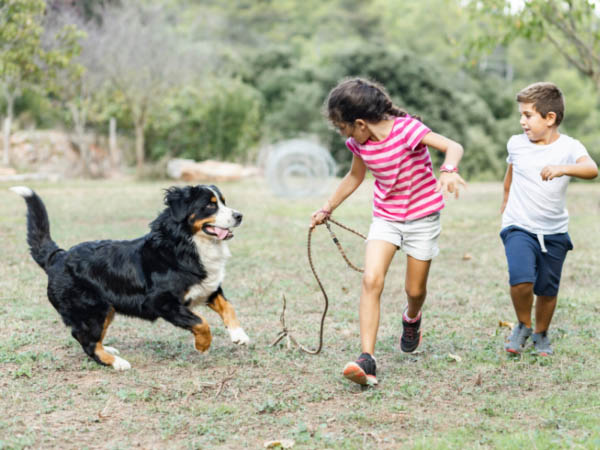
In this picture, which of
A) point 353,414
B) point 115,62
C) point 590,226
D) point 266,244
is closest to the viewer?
point 353,414

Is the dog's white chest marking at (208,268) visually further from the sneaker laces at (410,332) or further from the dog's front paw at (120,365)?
the sneaker laces at (410,332)

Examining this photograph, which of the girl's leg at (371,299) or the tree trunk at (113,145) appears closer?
the girl's leg at (371,299)

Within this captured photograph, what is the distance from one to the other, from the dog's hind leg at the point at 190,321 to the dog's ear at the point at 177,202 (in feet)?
1.99

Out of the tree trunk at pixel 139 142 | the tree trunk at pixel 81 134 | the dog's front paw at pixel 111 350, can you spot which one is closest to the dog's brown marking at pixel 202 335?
the dog's front paw at pixel 111 350

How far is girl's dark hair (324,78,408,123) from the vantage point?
399 cm

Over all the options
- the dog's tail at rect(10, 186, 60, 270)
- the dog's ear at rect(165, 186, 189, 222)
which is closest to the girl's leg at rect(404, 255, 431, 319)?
the dog's ear at rect(165, 186, 189, 222)

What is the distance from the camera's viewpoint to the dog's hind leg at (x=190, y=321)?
4375 millimetres

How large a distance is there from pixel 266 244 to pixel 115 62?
52.1 ft

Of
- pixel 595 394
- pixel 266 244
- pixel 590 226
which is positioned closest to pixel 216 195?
pixel 595 394

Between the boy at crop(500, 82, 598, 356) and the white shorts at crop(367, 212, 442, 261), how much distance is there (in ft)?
1.84

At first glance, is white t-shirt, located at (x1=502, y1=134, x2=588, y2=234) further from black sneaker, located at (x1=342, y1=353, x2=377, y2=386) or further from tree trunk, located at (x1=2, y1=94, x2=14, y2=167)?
tree trunk, located at (x1=2, y1=94, x2=14, y2=167)

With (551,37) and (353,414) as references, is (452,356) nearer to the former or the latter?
(353,414)

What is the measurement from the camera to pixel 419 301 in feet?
14.8

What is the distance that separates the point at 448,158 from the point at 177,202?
1853 millimetres
